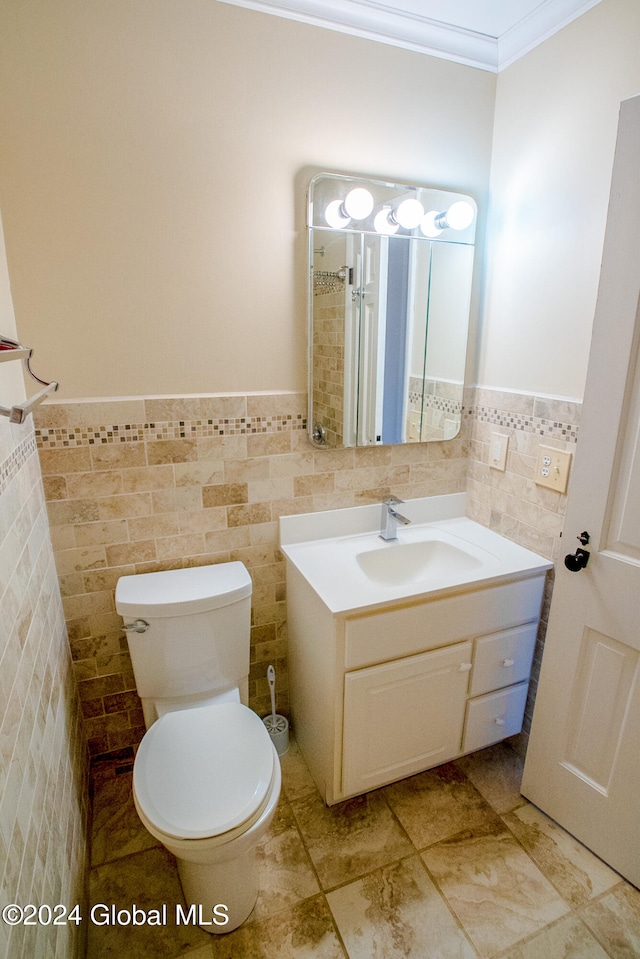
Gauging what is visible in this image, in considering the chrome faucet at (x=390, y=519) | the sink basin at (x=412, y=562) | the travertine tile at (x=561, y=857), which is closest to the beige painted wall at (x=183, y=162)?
the chrome faucet at (x=390, y=519)

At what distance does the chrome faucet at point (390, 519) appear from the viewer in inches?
68.0

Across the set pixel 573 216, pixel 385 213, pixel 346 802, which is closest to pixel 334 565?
pixel 346 802

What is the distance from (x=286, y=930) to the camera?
1.27m

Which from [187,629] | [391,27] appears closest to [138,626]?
[187,629]

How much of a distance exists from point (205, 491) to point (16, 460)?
1.89 ft

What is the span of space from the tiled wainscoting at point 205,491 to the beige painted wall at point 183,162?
0.11 meters

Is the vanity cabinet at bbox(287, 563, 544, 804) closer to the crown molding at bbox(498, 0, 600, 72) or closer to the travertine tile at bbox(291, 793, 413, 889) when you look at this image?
the travertine tile at bbox(291, 793, 413, 889)

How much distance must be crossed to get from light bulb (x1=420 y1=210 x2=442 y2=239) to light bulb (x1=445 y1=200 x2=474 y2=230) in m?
0.04

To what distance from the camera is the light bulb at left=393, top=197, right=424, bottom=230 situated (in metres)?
1.56

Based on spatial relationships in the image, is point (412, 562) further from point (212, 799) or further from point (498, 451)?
point (212, 799)

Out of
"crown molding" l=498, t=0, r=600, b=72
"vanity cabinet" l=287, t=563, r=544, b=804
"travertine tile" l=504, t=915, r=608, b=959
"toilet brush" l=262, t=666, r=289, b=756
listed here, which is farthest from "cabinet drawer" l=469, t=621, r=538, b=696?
"crown molding" l=498, t=0, r=600, b=72

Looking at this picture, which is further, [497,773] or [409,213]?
[497,773]

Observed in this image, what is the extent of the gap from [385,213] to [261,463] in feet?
3.00

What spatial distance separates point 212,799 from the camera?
116 cm
